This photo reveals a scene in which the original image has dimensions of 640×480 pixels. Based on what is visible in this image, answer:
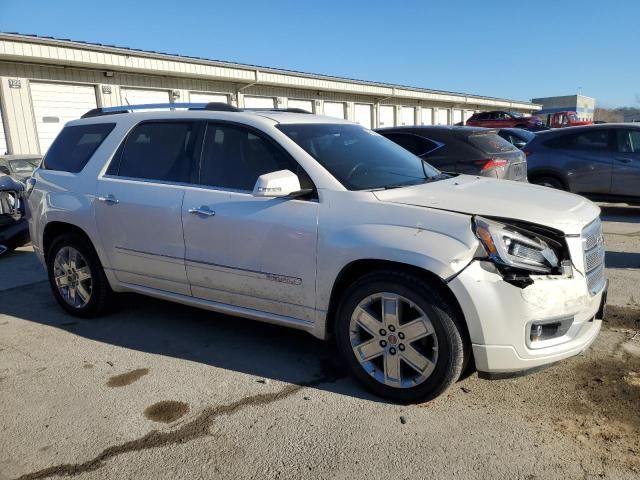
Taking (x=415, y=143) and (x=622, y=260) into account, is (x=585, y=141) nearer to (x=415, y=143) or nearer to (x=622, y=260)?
(x=415, y=143)

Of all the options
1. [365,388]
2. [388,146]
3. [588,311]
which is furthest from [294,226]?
[588,311]

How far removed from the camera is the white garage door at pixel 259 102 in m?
19.6

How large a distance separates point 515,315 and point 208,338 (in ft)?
8.16

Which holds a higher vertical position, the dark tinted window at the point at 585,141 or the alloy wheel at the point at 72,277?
the dark tinted window at the point at 585,141

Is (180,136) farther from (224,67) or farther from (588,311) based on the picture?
(224,67)

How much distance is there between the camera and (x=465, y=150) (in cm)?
747

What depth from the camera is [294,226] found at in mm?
3453

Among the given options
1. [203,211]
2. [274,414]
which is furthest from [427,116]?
[274,414]

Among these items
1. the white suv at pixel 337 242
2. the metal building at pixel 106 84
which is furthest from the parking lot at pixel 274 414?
the metal building at pixel 106 84

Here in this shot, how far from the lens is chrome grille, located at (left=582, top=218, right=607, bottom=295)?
10.3 ft

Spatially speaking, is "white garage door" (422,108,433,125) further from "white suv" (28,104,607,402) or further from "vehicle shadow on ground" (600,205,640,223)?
"white suv" (28,104,607,402)

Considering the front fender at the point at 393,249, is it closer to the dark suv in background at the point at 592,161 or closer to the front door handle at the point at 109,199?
the front door handle at the point at 109,199

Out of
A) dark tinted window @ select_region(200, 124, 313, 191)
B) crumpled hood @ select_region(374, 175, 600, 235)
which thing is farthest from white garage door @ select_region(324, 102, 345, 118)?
crumpled hood @ select_region(374, 175, 600, 235)

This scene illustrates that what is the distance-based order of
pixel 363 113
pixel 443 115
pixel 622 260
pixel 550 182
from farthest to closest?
1. pixel 443 115
2. pixel 363 113
3. pixel 550 182
4. pixel 622 260
